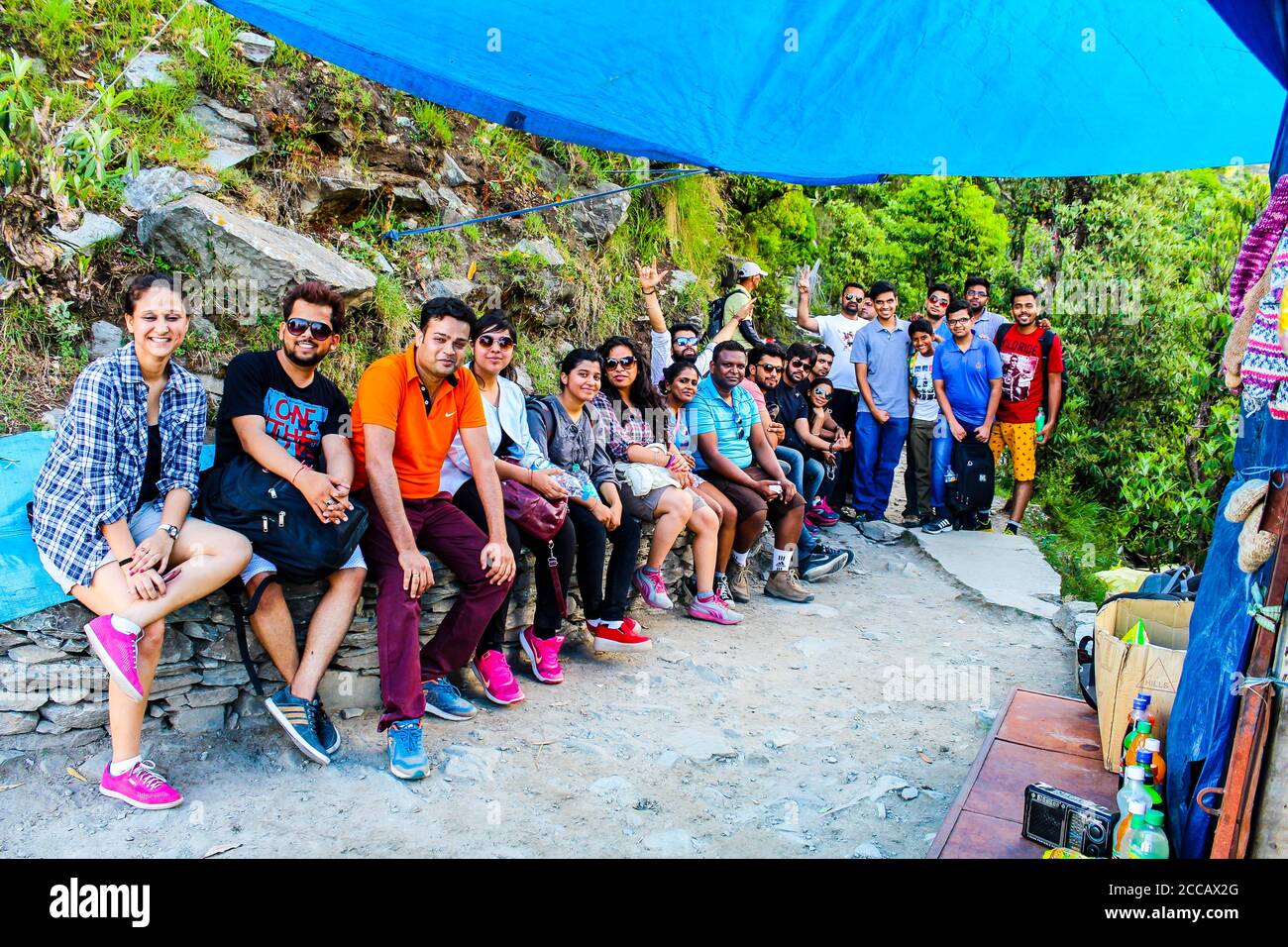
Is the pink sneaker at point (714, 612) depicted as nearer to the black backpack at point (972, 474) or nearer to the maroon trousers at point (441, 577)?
the maroon trousers at point (441, 577)

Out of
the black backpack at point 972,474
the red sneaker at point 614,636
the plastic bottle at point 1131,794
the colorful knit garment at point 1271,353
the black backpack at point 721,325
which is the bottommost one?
the red sneaker at point 614,636

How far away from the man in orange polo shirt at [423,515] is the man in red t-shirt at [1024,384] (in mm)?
5107

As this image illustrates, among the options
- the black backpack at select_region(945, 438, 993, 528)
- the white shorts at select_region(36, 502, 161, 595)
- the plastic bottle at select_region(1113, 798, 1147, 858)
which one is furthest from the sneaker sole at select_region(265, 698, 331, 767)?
the black backpack at select_region(945, 438, 993, 528)

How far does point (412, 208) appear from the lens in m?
7.46

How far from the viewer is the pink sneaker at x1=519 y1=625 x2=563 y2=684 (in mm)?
4707

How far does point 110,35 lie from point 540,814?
20.2 feet

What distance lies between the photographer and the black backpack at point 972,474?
767cm

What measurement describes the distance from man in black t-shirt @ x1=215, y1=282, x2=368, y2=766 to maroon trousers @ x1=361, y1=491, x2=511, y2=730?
11 cm

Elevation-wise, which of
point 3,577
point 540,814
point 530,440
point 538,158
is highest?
point 538,158

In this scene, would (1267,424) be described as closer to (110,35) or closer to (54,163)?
(54,163)

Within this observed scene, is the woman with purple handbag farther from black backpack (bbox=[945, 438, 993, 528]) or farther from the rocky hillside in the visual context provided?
black backpack (bbox=[945, 438, 993, 528])

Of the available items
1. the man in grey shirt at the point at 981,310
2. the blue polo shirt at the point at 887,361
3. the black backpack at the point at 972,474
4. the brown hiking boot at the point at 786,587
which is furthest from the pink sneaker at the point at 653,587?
the man in grey shirt at the point at 981,310

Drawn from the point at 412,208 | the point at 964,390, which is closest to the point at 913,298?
the point at 964,390

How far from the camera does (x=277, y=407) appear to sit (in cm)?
384
